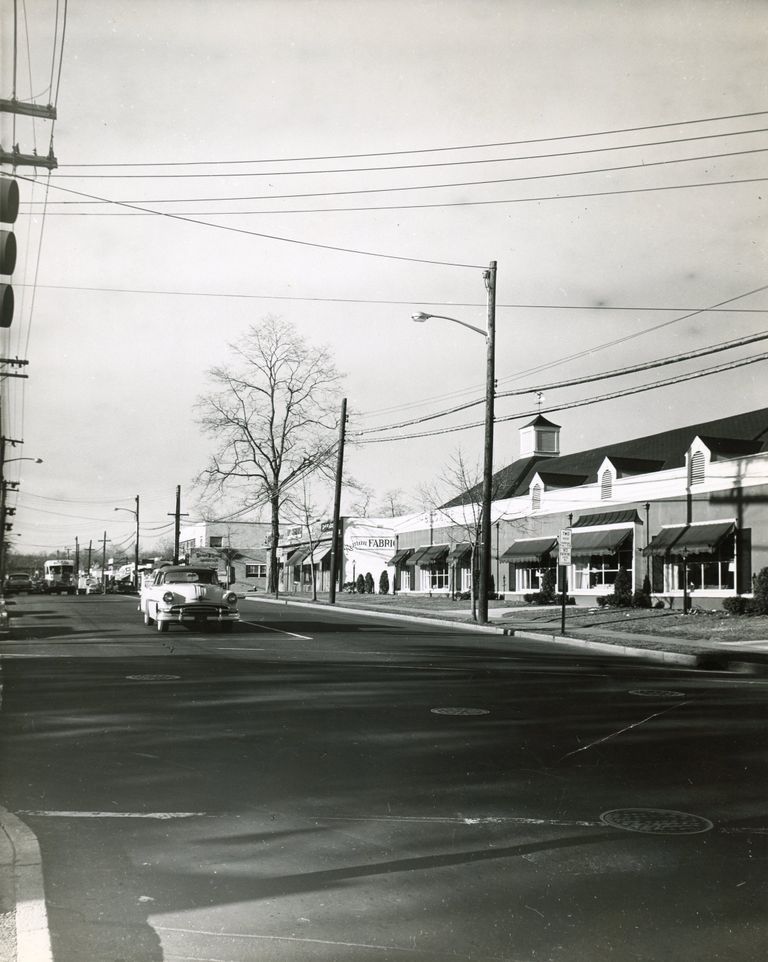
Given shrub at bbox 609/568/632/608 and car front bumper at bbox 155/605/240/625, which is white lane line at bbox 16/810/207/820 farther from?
shrub at bbox 609/568/632/608

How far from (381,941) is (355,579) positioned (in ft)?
191

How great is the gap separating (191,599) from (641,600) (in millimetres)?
15991

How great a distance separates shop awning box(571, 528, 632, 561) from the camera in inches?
1369

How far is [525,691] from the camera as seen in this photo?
12648 mm

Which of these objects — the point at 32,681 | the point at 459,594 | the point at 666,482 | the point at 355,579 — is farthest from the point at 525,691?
the point at 355,579

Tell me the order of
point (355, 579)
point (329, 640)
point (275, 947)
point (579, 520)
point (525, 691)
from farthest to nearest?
point (355, 579) → point (579, 520) → point (329, 640) → point (525, 691) → point (275, 947)

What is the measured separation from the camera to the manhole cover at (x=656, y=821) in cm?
612

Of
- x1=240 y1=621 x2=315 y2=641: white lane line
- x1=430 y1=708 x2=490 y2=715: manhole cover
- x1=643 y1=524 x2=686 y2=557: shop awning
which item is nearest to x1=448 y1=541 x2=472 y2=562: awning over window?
x1=643 y1=524 x2=686 y2=557: shop awning

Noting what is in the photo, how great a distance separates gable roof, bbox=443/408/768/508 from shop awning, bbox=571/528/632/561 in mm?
3100

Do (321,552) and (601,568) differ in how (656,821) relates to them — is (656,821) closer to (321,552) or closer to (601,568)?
(601,568)

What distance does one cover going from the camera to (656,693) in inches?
500

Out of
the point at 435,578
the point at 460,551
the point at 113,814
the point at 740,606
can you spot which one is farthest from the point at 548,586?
the point at 113,814

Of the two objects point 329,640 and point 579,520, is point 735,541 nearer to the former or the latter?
point 579,520

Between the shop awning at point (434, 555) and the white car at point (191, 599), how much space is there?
25688 millimetres
